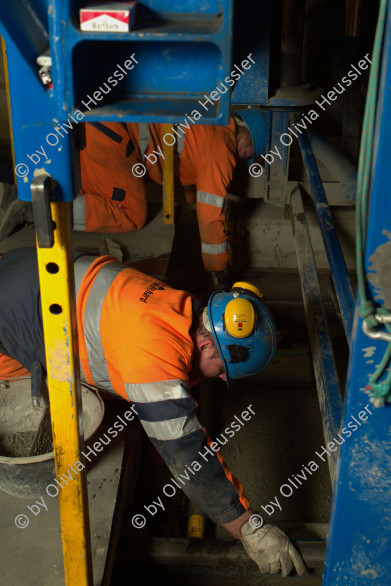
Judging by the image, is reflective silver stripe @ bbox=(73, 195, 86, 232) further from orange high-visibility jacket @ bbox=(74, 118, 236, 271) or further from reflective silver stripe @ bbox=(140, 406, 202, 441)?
reflective silver stripe @ bbox=(140, 406, 202, 441)

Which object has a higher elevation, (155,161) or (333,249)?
(333,249)

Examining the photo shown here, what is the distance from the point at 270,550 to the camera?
244 cm

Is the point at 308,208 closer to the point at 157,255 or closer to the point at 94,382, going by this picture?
the point at 157,255

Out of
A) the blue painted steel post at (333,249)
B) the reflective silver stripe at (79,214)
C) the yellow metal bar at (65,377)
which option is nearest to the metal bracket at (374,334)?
the blue painted steel post at (333,249)

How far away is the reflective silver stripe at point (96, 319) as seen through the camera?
265cm

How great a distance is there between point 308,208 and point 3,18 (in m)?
4.47

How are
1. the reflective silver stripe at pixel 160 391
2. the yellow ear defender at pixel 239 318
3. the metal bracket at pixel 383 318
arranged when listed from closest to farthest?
the metal bracket at pixel 383 318 → the reflective silver stripe at pixel 160 391 → the yellow ear defender at pixel 239 318

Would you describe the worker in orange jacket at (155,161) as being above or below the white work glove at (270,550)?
above

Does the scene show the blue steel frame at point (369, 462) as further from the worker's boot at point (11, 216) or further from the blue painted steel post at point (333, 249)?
the worker's boot at point (11, 216)

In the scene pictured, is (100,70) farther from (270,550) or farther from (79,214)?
(79,214)

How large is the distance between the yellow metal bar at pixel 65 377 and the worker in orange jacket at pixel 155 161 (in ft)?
10.00

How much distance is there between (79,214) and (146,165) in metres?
0.81

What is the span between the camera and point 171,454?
241 centimetres

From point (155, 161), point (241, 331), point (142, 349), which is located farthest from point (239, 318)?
point (155, 161)
